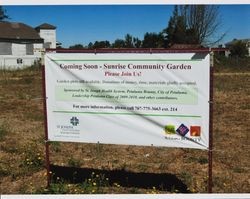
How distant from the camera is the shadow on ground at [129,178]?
20.6 ft

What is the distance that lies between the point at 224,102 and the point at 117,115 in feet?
34.4

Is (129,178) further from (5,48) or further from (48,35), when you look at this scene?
(48,35)

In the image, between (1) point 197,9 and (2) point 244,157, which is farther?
(1) point 197,9

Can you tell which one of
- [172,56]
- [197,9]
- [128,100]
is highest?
[197,9]

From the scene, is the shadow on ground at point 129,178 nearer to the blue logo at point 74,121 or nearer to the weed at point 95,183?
the weed at point 95,183

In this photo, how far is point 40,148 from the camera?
Answer: 8633mm

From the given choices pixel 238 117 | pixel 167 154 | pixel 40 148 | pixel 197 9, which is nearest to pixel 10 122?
pixel 40 148

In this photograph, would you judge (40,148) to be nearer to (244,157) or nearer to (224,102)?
(244,157)

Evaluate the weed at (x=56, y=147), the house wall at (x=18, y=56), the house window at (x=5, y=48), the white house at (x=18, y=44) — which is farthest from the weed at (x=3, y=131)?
the house window at (x=5, y=48)

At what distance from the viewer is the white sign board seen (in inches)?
208

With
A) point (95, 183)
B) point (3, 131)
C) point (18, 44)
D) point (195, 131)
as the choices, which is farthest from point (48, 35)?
point (195, 131)

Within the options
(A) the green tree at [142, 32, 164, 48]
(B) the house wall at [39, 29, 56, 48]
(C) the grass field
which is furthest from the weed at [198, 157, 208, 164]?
(B) the house wall at [39, 29, 56, 48]

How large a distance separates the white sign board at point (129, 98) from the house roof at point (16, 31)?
5920cm

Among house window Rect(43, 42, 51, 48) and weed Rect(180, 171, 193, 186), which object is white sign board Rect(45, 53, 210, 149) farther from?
house window Rect(43, 42, 51, 48)
